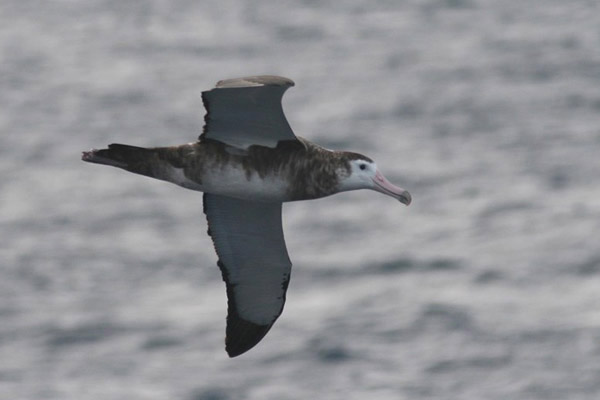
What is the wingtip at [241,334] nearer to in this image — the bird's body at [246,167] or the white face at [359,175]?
the bird's body at [246,167]

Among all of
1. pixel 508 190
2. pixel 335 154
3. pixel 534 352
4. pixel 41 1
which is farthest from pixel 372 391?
pixel 41 1

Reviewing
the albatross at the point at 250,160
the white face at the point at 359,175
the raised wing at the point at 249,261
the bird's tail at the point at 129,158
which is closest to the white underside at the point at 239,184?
the albatross at the point at 250,160

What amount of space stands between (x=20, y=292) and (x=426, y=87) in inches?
1012

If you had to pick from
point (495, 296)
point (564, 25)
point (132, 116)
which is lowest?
point (495, 296)

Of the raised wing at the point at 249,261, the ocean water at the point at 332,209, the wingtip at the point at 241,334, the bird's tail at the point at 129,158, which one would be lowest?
the wingtip at the point at 241,334

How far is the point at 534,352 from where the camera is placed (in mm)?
51000

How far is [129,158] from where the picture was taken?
567 inches

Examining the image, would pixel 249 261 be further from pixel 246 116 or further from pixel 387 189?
pixel 246 116

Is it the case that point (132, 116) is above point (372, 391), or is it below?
above

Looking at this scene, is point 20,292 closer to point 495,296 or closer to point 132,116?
point 132,116

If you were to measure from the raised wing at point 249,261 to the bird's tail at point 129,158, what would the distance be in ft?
4.12

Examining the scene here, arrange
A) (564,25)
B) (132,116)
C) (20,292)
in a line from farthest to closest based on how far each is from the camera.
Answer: (564,25)
(132,116)
(20,292)

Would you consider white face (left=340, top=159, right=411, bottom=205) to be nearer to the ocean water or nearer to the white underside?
the white underside

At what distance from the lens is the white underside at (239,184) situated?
563 inches
